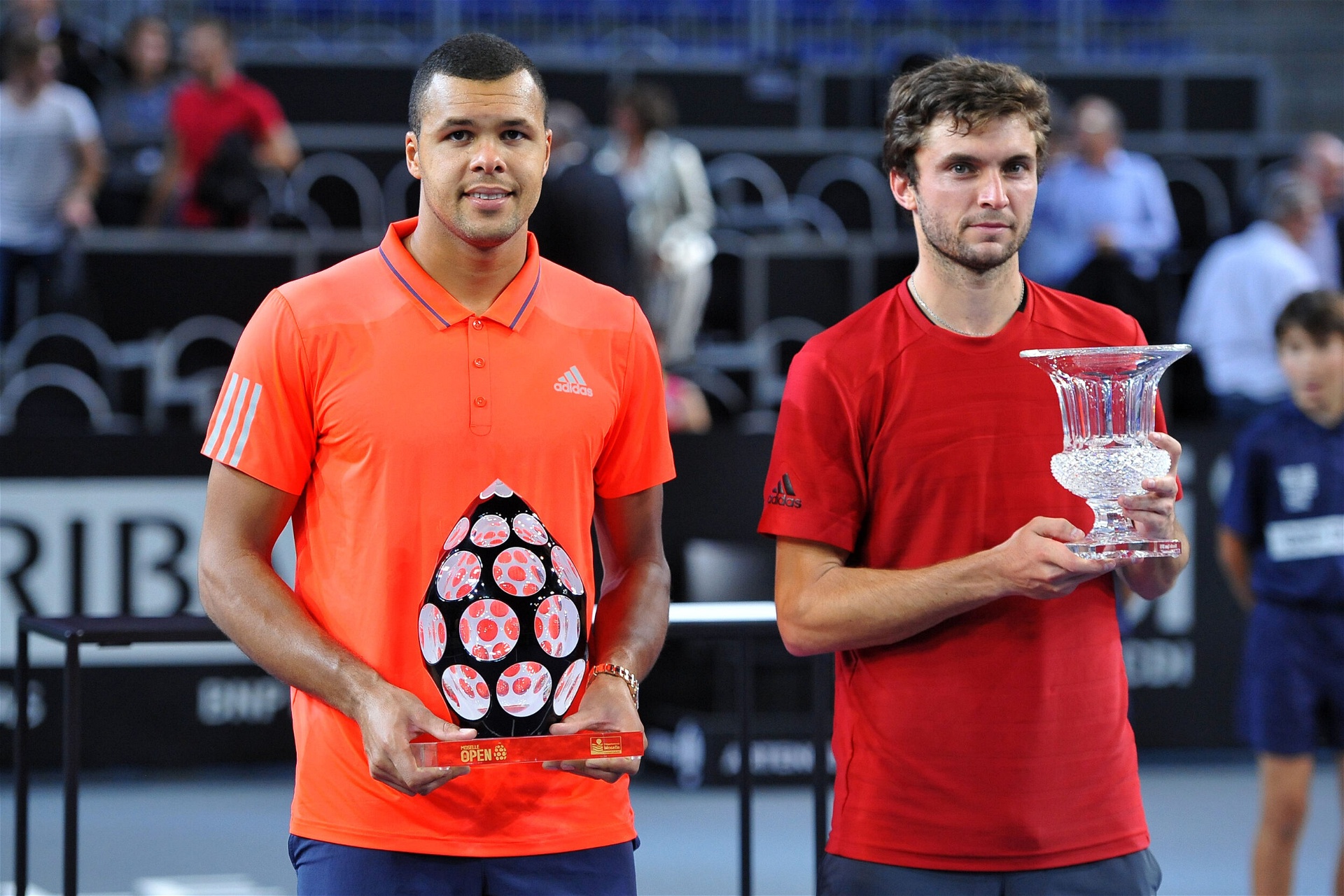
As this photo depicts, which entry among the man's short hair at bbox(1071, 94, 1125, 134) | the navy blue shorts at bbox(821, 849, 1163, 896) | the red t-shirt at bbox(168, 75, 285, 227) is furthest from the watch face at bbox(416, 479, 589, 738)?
the man's short hair at bbox(1071, 94, 1125, 134)

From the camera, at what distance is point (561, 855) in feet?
7.35

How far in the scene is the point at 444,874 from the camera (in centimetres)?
222

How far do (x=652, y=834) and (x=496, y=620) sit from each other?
4.03m

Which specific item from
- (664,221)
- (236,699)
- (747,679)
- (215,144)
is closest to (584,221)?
(664,221)

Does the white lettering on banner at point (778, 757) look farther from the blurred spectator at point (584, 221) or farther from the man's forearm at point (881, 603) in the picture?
the man's forearm at point (881, 603)

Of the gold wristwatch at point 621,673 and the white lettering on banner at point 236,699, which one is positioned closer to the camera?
the gold wristwatch at point 621,673

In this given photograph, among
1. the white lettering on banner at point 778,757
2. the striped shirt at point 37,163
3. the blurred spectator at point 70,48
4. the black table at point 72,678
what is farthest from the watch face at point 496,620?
the blurred spectator at point 70,48

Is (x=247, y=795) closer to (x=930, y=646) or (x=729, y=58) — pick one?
(x=930, y=646)

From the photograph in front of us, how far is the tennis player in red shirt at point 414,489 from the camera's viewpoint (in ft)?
7.24

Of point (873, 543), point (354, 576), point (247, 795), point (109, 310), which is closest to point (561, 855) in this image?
point (354, 576)

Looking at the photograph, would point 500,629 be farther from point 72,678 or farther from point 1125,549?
point 72,678

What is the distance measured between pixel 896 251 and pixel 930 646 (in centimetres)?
700

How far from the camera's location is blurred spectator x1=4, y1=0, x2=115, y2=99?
30.3ft

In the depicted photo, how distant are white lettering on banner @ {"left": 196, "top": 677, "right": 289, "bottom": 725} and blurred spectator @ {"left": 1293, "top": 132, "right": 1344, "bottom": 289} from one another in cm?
580
